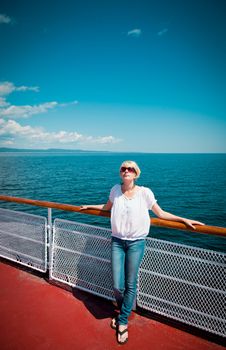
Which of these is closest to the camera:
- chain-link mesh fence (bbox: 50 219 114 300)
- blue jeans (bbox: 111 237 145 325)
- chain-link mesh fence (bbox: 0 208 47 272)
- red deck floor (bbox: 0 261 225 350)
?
red deck floor (bbox: 0 261 225 350)

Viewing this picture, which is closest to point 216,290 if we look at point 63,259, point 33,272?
point 63,259

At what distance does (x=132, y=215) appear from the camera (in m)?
2.56

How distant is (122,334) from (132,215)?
1.34 m

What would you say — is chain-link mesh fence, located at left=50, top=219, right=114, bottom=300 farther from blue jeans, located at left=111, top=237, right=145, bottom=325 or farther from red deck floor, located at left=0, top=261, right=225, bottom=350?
blue jeans, located at left=111, top=237, right=145, bottom=325

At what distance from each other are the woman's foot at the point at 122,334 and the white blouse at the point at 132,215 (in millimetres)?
1031

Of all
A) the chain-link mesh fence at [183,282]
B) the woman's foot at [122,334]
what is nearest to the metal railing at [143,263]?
the chain-link mesh fence at [183,282]

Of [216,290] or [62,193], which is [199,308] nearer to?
[216,290]

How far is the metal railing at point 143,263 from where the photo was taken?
104 inches

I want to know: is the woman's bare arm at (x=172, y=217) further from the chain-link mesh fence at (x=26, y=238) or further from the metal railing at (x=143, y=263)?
the chain-link mesh fence at (x=26, y=238)

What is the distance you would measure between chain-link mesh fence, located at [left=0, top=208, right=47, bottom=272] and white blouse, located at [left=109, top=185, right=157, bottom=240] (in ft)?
5.45

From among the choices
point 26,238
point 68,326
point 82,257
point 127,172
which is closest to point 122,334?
point 68,326

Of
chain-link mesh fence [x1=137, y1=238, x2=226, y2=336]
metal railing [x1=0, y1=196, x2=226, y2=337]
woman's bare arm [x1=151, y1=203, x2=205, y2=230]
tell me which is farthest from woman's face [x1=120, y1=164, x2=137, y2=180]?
chain-link mesh fence [x1=137, y1=238, x2=226, y2=336]

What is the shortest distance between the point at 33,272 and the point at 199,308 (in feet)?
8.87

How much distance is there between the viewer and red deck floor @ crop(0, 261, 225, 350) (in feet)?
8.25
